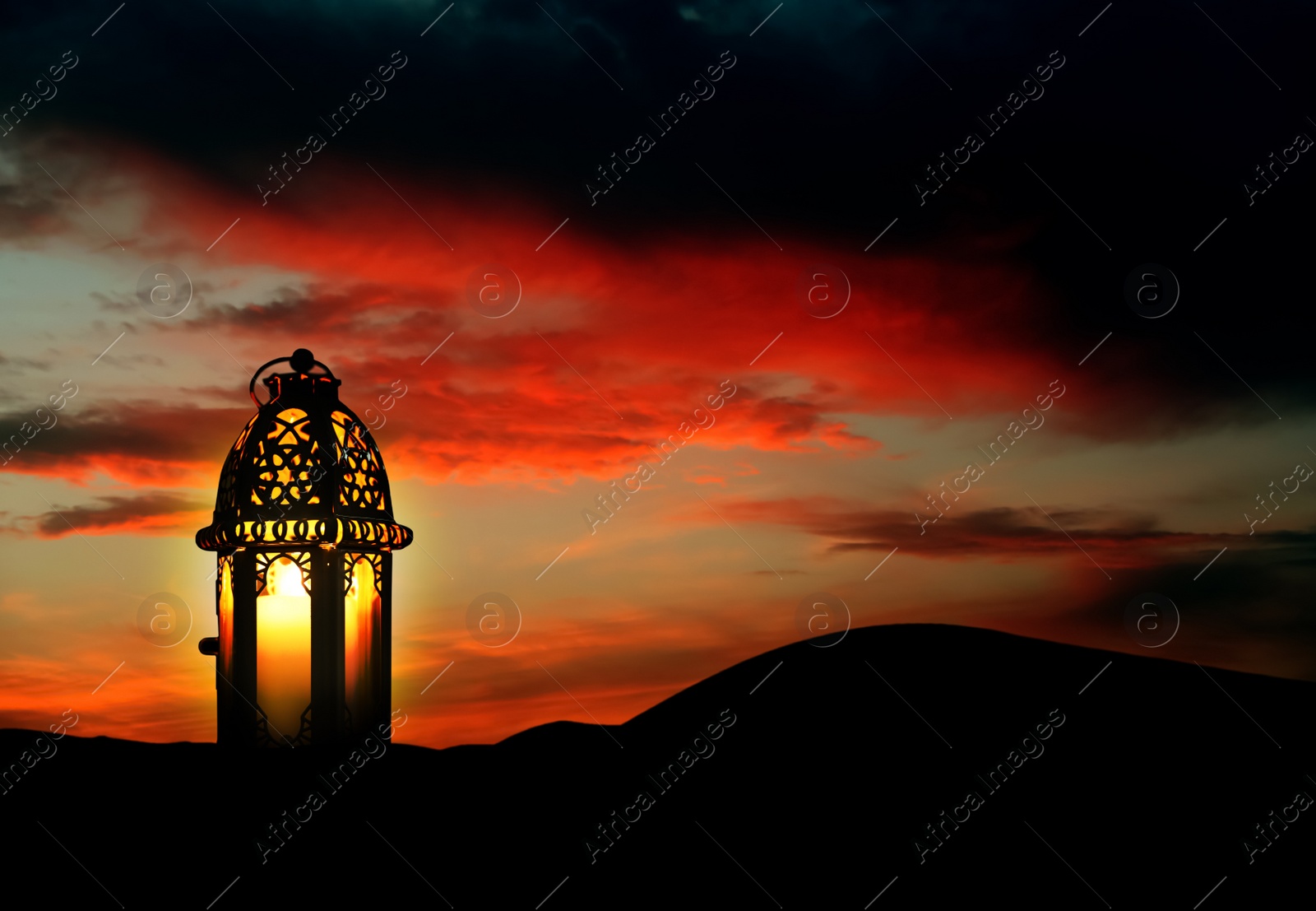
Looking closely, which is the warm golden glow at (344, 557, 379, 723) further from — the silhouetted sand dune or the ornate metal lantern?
the silhouetted sand dune

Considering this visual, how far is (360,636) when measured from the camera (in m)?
A: 9.48

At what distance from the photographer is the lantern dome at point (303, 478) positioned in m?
9.25

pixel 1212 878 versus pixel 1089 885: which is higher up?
pixel 1089 885

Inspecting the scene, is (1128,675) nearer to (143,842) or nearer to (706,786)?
(706,786)

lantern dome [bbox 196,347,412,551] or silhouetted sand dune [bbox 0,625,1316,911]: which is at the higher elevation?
lantern dome [bbox 196,347,412,551]

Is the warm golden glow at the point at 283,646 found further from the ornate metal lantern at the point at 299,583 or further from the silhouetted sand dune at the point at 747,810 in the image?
the silhouetted sand dune at the point at 747,810

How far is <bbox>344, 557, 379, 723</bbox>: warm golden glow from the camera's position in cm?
935

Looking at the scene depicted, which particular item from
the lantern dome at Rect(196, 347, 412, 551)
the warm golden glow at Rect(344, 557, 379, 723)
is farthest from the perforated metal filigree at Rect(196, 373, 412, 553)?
the warm golden glow at Rect(344, 557, 379, 723)

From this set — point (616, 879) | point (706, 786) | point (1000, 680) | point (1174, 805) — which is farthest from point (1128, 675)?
point (616, 879)

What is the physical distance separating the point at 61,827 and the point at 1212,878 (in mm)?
8618

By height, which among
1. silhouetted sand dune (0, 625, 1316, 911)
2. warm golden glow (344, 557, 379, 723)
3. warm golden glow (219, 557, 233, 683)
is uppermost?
warm golden glow (219, 557, 233, 683)

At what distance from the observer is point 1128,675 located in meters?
11.1

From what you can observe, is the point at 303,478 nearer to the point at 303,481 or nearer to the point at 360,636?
the point at 303,481

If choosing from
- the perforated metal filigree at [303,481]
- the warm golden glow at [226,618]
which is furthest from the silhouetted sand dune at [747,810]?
the perforated metal filigree at [303,481]
